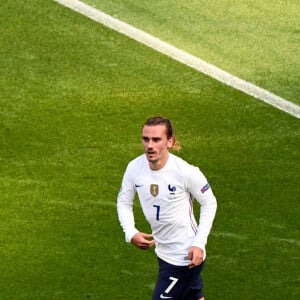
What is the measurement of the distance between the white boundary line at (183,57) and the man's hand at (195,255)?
281 inches

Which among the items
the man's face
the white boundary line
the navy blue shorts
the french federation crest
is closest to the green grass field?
the white boundary line

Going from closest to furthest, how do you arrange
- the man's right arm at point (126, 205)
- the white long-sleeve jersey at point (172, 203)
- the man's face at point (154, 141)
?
the man's face at point (154, 141), the white long-sleeve jersey at point (172, 203), the man's right arm at point (126, 205)

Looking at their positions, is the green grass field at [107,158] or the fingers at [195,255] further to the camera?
the green grass field at [107,158]

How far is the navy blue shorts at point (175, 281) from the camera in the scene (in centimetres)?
1088

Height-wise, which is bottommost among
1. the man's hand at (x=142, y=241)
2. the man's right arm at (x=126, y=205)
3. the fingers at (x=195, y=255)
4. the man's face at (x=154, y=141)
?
the fingers at (x=195, y=255)

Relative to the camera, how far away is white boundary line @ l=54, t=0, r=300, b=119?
17781mm

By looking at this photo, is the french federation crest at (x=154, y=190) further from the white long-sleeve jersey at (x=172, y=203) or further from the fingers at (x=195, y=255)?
the fingers at (x=195, y=255)

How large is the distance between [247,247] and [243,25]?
6587 mm

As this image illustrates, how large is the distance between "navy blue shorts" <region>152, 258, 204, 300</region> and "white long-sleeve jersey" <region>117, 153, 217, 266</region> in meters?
0.08

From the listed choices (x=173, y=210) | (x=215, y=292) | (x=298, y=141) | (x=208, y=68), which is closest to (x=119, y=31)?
(x=208, y=68)

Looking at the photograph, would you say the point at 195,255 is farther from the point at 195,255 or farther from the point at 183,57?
the point at 183,57

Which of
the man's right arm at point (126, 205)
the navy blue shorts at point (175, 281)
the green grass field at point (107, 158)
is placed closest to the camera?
the man's right arm at point (126, 205)

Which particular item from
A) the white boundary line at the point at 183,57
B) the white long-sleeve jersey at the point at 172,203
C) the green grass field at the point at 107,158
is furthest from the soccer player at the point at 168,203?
the white boundary line at the point at 183,57

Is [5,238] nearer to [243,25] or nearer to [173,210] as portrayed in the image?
[173,210]
